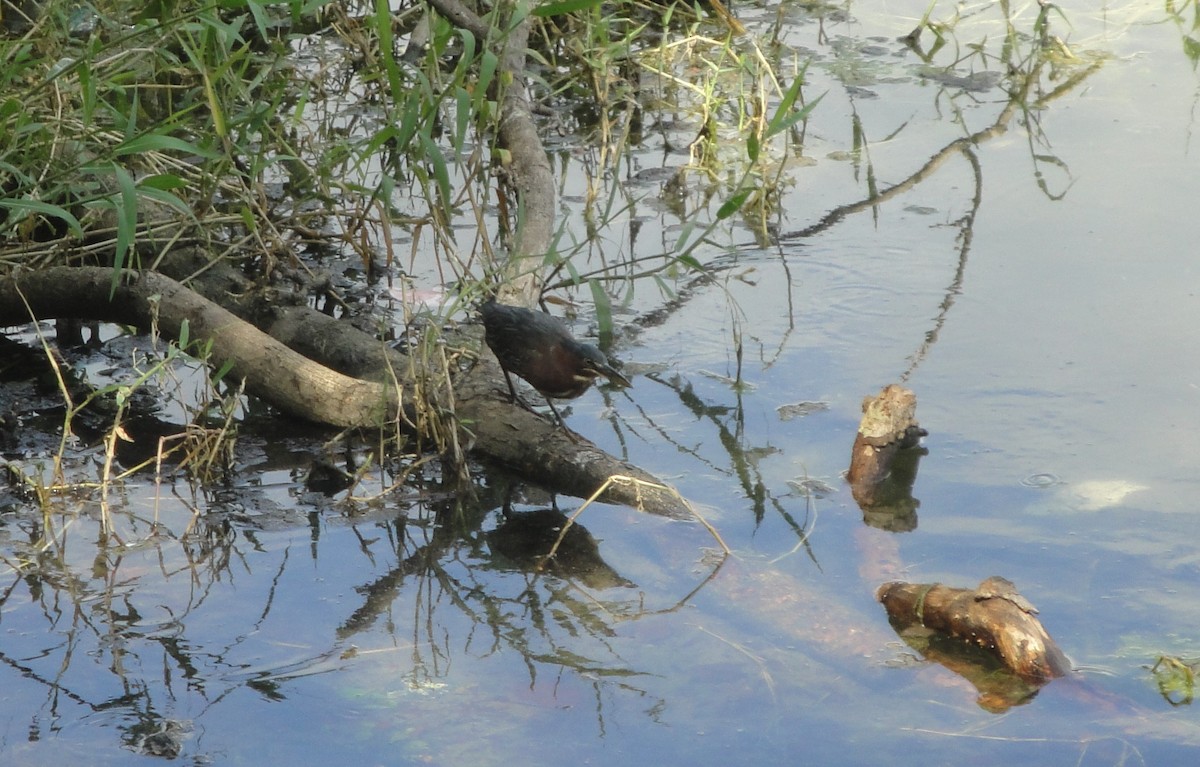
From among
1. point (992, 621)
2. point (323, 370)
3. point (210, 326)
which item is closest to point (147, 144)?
point (210, 326)

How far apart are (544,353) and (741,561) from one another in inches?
30.5

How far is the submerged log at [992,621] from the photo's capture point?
2.80m

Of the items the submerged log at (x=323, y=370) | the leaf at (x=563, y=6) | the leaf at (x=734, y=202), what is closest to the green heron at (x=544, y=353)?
the submerged log at (x=323, y=370)

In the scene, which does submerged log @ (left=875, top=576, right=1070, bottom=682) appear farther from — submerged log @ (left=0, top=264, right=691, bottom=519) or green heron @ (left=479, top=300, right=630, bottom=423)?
green heron @ (left=479, top=300, right=630, bottom=423)

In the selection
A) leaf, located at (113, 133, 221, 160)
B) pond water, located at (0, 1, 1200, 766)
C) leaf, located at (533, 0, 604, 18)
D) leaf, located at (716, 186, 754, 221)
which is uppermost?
leaf, located at (533, 0, 604, 18)

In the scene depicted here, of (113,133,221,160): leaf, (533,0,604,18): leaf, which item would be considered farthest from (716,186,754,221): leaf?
(113,133,221,160): leaf

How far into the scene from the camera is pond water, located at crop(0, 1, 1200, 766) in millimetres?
2705

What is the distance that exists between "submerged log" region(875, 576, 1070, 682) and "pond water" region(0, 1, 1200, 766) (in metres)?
0.06

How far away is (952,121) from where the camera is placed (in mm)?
6066

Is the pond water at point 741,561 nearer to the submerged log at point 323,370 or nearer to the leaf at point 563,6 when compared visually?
the submerged log at point 323,370

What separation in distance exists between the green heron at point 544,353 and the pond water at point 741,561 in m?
0.32

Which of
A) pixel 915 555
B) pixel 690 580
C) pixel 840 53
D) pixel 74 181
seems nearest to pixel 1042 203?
pixel 840 53

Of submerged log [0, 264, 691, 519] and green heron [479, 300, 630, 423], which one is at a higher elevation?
green heron [479, 300, 630, 423]

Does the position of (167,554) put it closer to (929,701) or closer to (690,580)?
(690,580)
